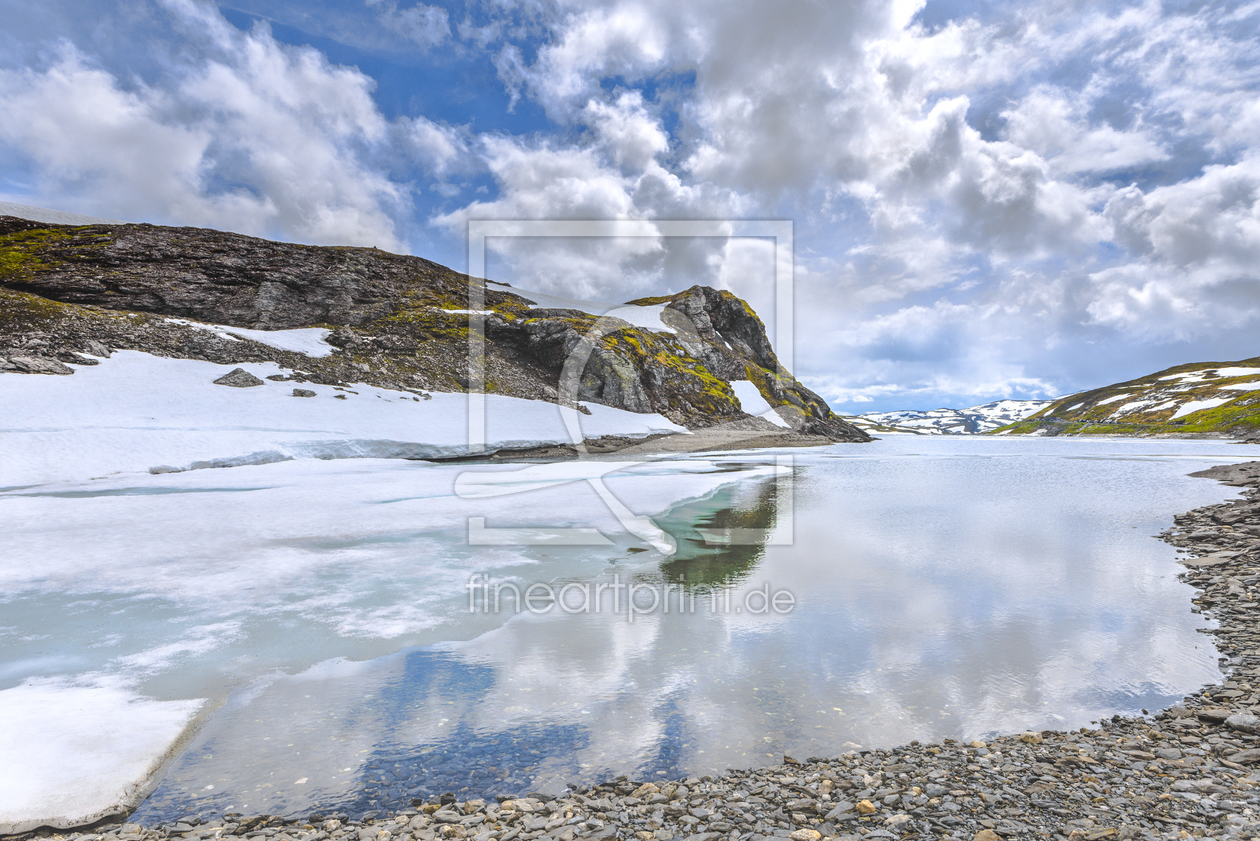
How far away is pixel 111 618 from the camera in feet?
27.2

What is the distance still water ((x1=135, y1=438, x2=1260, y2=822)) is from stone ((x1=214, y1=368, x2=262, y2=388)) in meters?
36.6

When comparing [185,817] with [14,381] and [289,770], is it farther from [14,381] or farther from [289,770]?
[14,381]

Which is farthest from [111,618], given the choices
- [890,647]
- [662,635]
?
[890,647]

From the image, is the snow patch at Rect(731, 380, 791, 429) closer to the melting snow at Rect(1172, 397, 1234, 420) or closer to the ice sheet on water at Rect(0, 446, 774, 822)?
the ice sheet on water at Rect(0, 446, 774, 822)

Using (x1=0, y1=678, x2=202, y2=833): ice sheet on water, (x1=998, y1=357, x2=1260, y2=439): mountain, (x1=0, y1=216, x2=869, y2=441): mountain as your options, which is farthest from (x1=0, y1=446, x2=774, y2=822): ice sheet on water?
(x1=998, y1=357, x2=1260, y2=439): mountain

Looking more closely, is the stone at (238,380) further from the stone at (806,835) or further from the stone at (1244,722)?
the stone at (1244,722)

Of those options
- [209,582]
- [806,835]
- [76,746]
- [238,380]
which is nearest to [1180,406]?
[806,835]

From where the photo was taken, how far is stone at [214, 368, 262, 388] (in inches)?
1481

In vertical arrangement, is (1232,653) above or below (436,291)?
below

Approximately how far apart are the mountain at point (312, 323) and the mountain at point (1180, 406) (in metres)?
114

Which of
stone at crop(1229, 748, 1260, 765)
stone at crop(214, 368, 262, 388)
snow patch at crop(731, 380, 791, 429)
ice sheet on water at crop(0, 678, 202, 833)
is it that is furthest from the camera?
snow patch at crop(731, 380, 791, 429)

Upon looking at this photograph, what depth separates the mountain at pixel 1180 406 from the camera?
12250 centimetres

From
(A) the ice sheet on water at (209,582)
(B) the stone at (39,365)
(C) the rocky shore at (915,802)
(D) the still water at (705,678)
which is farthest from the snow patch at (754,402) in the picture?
(C) the rocky shore at (915,802)

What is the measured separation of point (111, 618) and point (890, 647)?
12119mm
